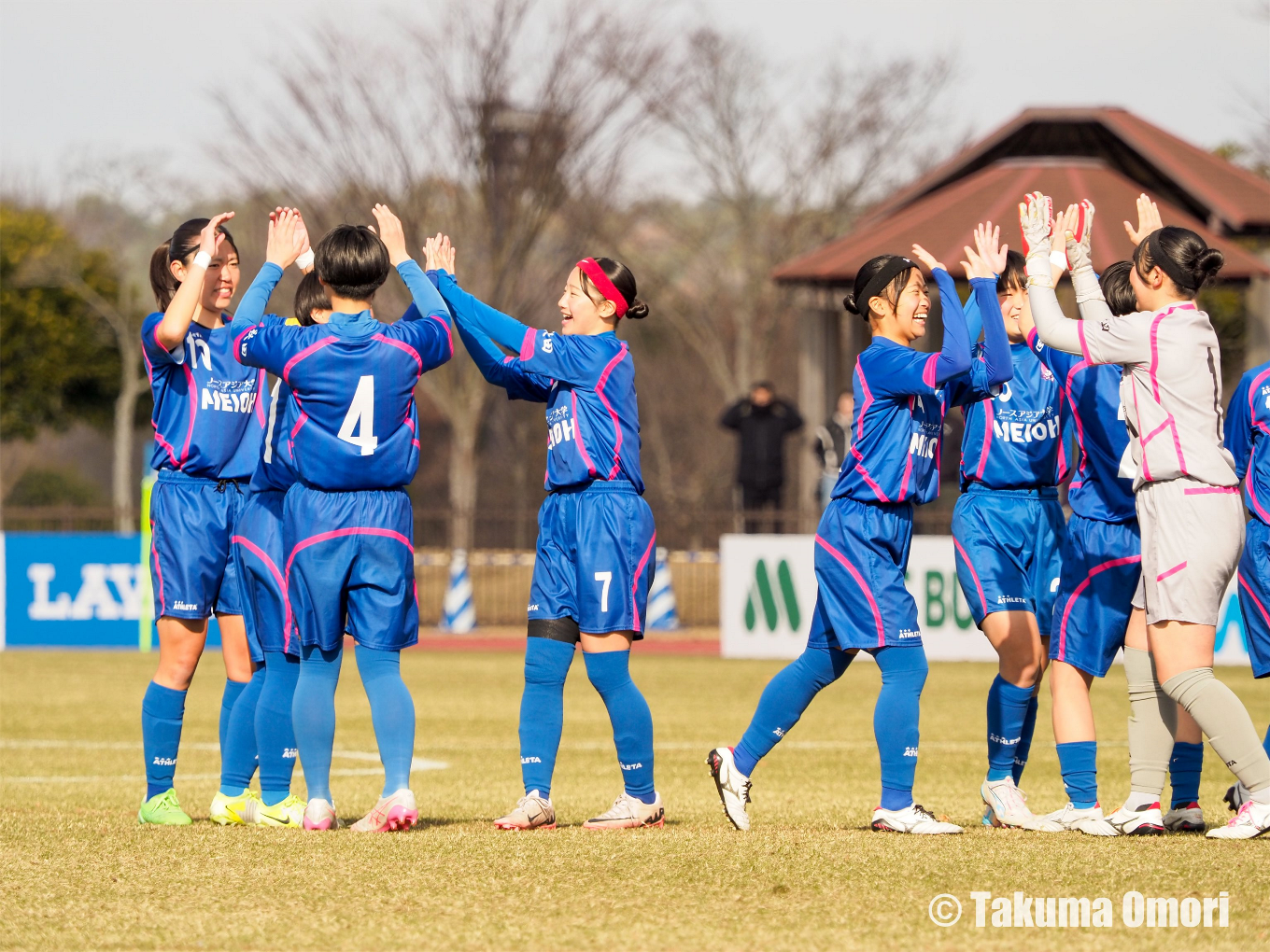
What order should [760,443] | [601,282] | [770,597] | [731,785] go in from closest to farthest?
[731,785], [601,282], [770,597], [760,443]

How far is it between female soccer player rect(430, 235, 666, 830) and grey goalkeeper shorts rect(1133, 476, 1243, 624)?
5.84ft

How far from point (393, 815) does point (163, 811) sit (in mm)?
1161

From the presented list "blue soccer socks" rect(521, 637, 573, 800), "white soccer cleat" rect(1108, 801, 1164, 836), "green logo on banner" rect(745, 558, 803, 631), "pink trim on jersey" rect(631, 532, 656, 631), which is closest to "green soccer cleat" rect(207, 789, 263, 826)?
"blue soccer socks" rect(521, 637, 573, 800)

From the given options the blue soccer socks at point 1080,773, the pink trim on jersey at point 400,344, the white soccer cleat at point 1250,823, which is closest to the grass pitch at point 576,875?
the white soccer cleat at point 1250,823

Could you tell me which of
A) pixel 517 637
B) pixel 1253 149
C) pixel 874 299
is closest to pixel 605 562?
pixel 874 299

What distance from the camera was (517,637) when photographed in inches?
807

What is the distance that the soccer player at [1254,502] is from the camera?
6.32 m

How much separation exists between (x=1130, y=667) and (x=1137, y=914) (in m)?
1.83

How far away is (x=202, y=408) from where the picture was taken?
248 inches

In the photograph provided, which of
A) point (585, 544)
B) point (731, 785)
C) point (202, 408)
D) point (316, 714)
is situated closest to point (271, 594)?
point (316, 714)

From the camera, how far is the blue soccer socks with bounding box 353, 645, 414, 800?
228 inches

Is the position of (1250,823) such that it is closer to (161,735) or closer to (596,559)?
(596,559)

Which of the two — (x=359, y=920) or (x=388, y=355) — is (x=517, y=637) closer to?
(x=388, y=355)

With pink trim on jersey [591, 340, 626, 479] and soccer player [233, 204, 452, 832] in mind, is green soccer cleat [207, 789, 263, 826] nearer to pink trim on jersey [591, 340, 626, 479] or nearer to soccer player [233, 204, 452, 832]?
soccer player [233, 204, 452, 832]
